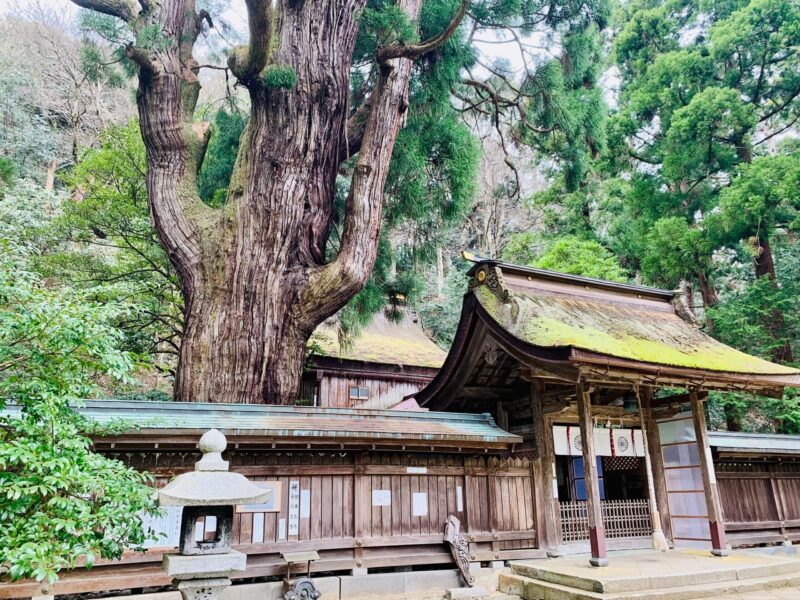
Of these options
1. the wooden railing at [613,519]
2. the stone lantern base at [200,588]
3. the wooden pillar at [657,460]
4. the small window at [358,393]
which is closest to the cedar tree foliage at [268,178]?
the stone lantern base at [200,588]

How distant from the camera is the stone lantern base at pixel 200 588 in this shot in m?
4.33

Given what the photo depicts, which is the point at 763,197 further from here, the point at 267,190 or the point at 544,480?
the point at 267,190

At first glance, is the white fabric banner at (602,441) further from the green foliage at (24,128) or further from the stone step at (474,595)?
the green foliage at (24,128)

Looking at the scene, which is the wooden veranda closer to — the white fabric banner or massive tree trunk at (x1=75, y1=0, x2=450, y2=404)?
the white fabric banner

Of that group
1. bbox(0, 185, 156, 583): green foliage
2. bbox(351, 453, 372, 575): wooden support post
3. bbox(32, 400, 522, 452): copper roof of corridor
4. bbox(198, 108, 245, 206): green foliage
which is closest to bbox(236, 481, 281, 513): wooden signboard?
bbox(32, 400, 522, 452): copper roof of corridor

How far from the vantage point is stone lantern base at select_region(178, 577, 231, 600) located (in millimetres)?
4328

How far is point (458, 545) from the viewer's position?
725cm

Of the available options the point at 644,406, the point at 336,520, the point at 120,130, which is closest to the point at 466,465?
the point at 336,520

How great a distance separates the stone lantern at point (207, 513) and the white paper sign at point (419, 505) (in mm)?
3229

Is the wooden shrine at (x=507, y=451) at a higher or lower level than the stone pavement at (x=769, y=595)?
higher

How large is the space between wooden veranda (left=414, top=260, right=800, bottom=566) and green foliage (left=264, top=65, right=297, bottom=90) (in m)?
4.37

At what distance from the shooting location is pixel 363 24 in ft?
33.4

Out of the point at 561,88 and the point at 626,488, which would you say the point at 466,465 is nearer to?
the point at 626,488

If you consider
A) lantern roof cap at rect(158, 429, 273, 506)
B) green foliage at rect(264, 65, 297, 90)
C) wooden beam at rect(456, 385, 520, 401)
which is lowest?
lantern roof cap at rect(158, 429, 273, 506)
